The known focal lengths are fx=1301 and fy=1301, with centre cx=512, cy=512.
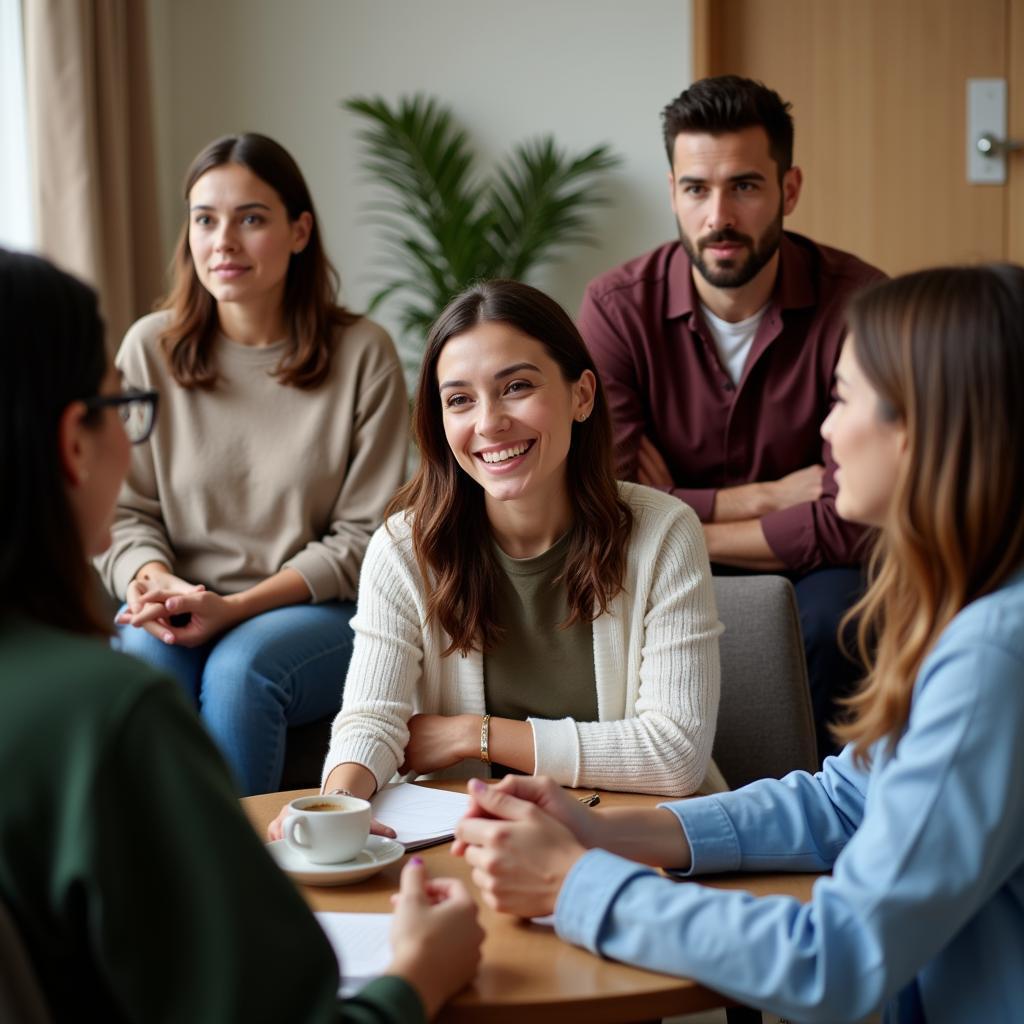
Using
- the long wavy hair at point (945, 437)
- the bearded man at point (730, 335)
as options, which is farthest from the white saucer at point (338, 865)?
the bearded man at point (730, 335)

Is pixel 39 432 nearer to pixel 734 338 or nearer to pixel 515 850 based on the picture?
pixel 515 850

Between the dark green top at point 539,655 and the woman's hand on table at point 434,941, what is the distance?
74 centimetres

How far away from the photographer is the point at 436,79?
448 centimetres

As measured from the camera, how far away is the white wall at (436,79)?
14.5 feet

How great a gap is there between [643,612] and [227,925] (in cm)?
110

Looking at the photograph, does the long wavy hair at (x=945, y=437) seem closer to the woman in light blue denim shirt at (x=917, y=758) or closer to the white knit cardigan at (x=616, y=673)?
the woman in light blue denim shirt at (x=917, y=758)

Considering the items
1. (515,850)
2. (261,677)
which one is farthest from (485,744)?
(261,677)

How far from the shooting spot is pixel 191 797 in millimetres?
844

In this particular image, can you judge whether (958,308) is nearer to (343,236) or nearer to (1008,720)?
(1008,720)

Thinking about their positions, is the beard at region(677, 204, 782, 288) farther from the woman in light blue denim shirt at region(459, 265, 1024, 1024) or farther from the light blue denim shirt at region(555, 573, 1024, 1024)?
the light blue denim shirt at region(555, 573, 1024, 1024)

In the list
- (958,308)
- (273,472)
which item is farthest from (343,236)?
(958,308)

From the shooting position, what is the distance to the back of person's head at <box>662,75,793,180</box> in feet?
9.48

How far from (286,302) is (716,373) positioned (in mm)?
978

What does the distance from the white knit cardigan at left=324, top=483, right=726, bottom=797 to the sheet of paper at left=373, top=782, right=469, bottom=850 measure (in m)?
0.07
